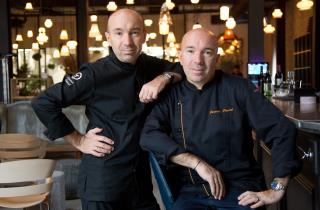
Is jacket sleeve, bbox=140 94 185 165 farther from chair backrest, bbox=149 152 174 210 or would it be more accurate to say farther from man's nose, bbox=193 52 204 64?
man's nose, bbox=193 52 204 64

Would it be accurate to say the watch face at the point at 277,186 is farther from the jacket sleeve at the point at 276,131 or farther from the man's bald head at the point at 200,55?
the man's bald head at the point at 200,55

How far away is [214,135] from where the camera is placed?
5.62ft

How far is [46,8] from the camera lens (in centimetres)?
1488

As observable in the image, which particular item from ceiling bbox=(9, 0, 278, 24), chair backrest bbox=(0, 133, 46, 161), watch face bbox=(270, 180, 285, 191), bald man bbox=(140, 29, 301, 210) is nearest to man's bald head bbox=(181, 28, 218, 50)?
bald man bbox=(140, 29, 301, 210)

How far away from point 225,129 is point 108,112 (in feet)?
1.53

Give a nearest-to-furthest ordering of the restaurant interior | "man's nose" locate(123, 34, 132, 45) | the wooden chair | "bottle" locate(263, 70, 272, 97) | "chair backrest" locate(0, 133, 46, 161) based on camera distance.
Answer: "man's nose" locate(123, 34, 132, 45), the wooden chair, the restaurant interior, "chair backrest" locate(0, 133, 46, 161), "bottle" locate(263, 70, 272, 97)

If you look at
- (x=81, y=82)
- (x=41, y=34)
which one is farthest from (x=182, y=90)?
(x=41, y=34)

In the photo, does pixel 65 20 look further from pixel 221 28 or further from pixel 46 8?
pixel 221 28

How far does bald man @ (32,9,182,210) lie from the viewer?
6.05 feet

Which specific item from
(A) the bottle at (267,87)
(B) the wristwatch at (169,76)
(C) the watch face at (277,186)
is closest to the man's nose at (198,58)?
(B) the wristwatch at (169,76)

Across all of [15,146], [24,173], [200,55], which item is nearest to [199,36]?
[200,55]

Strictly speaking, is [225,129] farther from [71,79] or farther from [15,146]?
[15,146]

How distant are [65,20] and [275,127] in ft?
51.8

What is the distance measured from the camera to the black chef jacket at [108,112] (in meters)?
1.85
